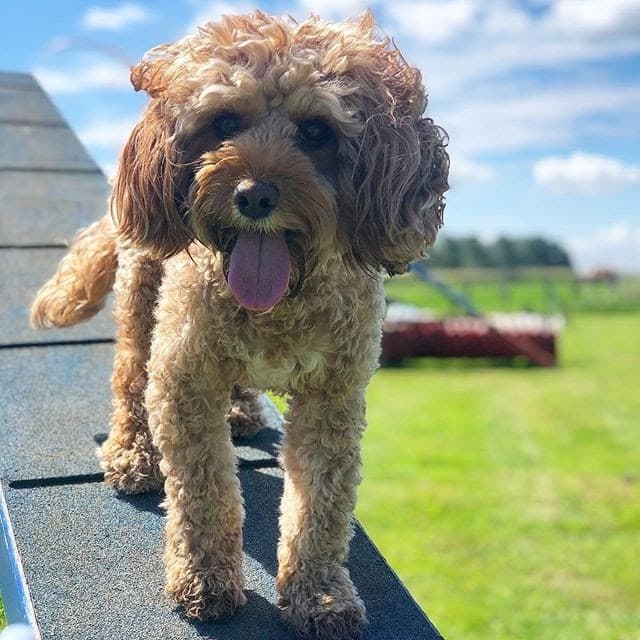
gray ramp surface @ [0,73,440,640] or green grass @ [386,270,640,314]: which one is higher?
gray ramp surface @ [0,73,440,640]

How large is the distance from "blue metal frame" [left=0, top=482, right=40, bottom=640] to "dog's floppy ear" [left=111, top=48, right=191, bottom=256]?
1.25m

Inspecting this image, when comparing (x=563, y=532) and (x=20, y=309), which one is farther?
(x=563, y=532)

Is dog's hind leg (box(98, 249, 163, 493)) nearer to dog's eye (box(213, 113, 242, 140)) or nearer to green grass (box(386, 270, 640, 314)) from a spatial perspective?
dog's eye (box(213, 113, 242, 140))

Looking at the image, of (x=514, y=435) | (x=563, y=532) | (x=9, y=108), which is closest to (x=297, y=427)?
(x=9, y=108)

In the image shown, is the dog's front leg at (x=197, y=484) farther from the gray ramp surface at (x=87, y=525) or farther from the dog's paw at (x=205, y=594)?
the gray ramp surface at (x=87, y=525)

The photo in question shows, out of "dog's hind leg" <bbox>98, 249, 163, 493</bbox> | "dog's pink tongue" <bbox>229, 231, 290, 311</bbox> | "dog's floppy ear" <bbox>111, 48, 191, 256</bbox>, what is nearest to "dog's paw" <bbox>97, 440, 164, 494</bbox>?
"dog's hind leg" <bbox>98, 249, 163, 493</bbox>

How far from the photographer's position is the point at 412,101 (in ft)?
9.85

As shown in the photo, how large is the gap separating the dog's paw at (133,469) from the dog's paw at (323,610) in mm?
936

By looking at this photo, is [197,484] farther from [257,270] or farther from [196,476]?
[257,270]

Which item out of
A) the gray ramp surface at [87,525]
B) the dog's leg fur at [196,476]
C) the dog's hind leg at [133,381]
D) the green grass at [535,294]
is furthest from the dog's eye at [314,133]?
the green grass at [535,294]

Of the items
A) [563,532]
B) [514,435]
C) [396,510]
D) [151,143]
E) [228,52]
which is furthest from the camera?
[514,435]

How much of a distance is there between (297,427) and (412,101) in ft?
3.85

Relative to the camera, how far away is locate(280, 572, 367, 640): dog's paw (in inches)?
124

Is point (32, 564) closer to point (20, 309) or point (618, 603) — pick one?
point (20, 309)
